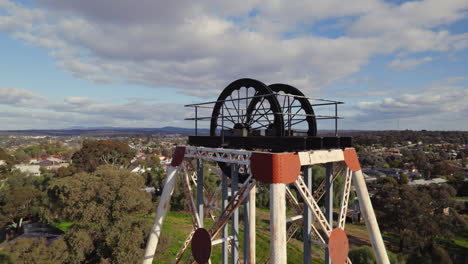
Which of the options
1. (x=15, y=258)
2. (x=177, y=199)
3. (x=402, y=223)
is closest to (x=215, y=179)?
(x=177, y=199)

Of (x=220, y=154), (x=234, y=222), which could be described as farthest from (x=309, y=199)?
(x=220, y=154)

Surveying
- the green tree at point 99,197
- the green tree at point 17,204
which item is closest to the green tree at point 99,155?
the green tree at point 17,204

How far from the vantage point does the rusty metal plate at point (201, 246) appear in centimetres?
991

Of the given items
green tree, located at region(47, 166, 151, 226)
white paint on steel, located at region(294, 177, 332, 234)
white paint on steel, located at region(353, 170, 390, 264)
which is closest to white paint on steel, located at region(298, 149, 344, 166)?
white paint on steel, located at region(294, 177, 332, 234)

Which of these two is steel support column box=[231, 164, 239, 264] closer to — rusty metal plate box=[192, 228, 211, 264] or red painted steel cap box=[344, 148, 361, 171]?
rusty metal plate box=[192, 228, 211, 264]

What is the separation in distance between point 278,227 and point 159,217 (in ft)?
20.0

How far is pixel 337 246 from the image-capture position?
32.3 feet

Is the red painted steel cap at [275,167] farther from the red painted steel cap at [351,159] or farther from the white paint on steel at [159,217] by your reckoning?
the white paint on steel at [159,217]

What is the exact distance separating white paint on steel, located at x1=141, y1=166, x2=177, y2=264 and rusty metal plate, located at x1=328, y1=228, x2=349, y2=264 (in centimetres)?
676

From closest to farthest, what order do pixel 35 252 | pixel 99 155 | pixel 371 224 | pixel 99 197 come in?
pixel 371 224 → pixel 35 252 → pixel 99 197 → pixel 99 155

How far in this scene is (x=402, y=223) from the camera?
27375mm

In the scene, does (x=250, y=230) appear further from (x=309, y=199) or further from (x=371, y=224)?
(x=371, y=224)

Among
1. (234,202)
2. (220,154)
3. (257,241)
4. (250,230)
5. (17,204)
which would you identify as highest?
(220,154)

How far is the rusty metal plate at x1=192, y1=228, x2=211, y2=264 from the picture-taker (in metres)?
9.91
